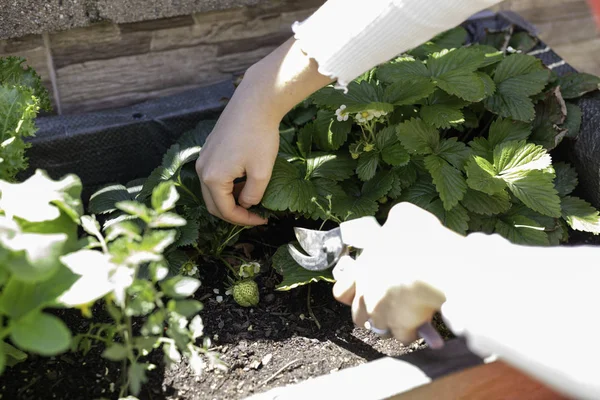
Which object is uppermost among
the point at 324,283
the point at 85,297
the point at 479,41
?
the point at 85,297

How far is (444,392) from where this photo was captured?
3.05 feet

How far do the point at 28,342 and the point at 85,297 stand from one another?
0.25 feet

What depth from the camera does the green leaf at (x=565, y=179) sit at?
→ 137 centimetres

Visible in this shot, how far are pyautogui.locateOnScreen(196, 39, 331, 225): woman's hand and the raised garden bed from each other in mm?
257

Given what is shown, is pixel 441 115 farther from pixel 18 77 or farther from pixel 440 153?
pixel 18 77

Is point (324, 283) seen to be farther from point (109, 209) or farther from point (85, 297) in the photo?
point (85, 297)

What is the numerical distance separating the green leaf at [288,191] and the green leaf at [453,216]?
0.25 metres

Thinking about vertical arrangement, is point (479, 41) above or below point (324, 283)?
above

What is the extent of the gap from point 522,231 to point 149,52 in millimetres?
1013

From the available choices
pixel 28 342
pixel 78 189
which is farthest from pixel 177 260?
pixel 28 342

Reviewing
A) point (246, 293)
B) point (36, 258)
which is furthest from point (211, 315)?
point (36, 258)

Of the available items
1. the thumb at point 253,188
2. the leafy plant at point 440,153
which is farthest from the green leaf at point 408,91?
the thumb at point 253,188

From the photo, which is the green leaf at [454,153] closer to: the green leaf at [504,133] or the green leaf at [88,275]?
the green leaf at [504,133]

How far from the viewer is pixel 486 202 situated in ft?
4.07
